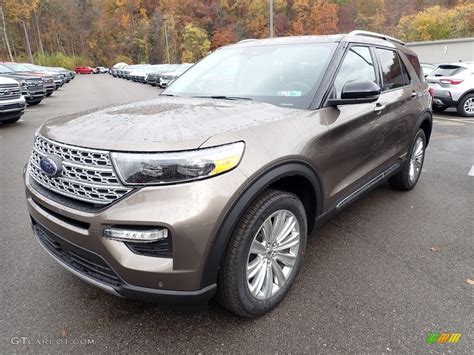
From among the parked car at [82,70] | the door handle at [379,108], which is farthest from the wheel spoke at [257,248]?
the parked car at [82,70]

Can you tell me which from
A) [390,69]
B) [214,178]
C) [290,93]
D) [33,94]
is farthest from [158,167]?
[33,94]

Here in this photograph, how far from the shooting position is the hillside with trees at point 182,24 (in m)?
50.8

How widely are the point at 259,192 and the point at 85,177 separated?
95 centimetres

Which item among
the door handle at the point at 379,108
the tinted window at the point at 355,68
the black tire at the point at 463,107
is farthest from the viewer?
the black tire at the point at 463,107

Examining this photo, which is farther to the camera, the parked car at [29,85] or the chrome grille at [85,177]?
the parked car at [29,85]

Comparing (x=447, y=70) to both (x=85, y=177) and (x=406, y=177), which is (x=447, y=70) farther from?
(x=85, y=177)

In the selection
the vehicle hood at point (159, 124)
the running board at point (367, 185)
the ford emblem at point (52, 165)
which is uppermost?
the vehicle hood at point (159, 124)

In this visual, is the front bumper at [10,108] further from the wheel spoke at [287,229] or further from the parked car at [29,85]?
the wheel spoke at [287,229]

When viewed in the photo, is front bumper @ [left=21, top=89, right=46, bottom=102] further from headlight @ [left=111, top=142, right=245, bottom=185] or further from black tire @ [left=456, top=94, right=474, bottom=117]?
black tire @ [left=456, top=94, right=474, bottom=117]

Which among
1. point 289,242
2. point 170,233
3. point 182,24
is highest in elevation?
point 182,24

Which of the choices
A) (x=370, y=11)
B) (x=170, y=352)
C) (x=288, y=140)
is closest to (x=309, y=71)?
(x=288, y=140)

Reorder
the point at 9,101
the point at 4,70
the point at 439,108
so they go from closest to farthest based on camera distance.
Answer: the point at 9,101 → the point at 439,108 → the point at 4,70

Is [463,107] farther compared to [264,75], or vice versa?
[463,107]

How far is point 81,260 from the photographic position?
2.02 m
